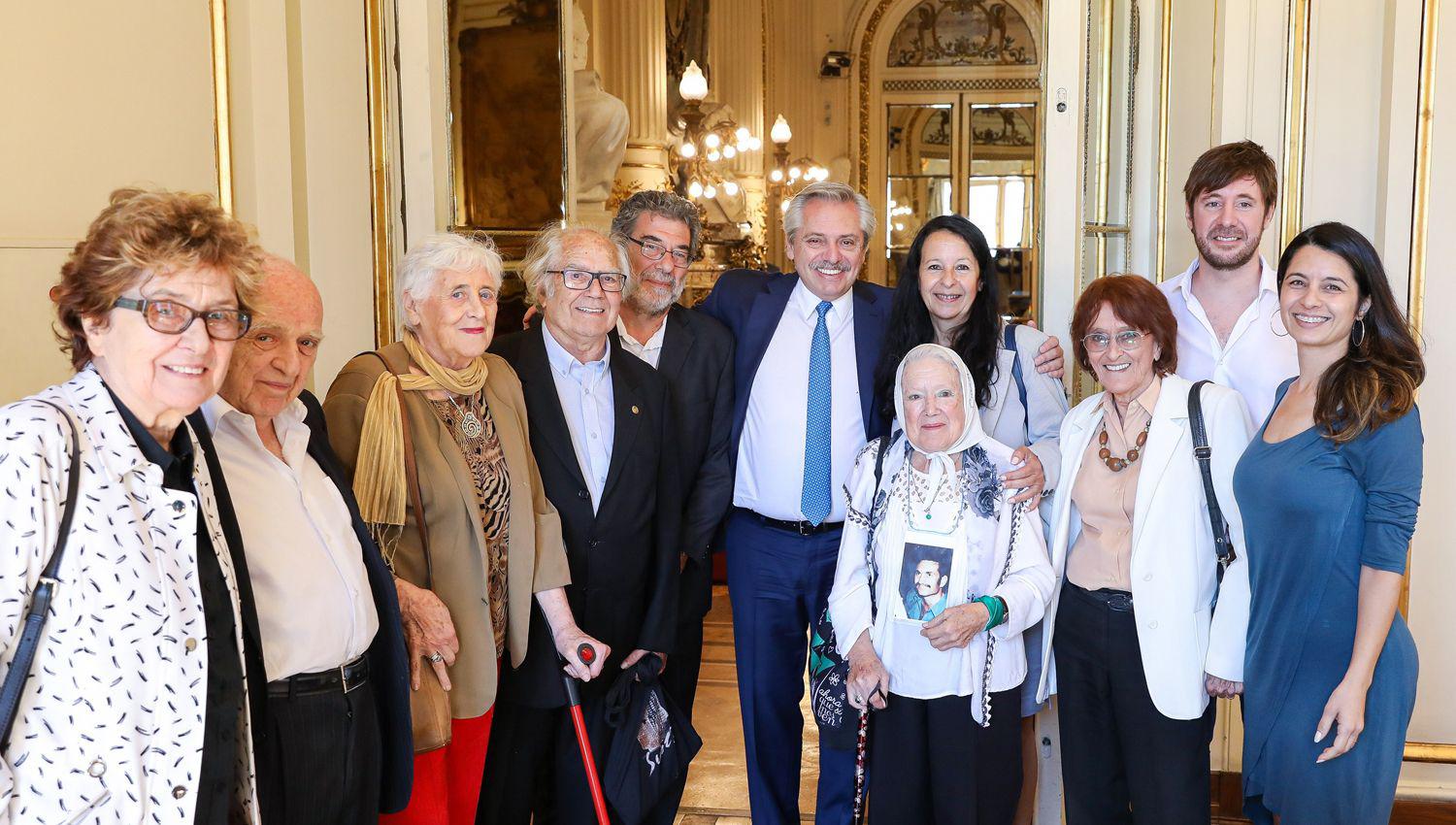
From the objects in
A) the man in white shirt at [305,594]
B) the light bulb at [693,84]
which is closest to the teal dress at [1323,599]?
the man in white shirt at [305,594]

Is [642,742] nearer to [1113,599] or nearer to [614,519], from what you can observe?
[614,519]

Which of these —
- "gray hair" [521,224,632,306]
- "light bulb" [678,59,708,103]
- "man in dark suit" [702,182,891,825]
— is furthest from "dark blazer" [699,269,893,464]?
"light bulb" [678,59,708,103]

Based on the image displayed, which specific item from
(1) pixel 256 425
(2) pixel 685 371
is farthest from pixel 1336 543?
(1) pixel 256 425

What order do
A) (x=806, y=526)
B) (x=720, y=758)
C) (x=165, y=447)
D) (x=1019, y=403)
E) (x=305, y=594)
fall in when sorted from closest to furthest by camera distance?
(x=165, y=447) → (x=305, y=594) → (x=1019, y=403) → (x=806, y=526) → (x=720, y=758)

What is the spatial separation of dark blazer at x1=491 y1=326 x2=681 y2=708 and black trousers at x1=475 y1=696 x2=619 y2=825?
0.25 ft

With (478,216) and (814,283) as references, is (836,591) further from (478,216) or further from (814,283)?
(478,216)

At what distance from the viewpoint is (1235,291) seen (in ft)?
10.5

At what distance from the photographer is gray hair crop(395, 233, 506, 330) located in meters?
2.66

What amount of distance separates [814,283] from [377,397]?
140 cm

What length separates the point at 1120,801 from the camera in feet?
9.46

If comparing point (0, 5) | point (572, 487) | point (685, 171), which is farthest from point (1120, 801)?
point (685, 171)

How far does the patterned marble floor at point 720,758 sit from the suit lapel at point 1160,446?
6.06ft

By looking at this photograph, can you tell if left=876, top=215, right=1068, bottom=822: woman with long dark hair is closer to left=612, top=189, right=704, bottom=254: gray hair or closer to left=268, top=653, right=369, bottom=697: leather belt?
left=612, top=189, right=704, bottom=254: gray hair

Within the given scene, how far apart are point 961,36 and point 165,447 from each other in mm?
14455
